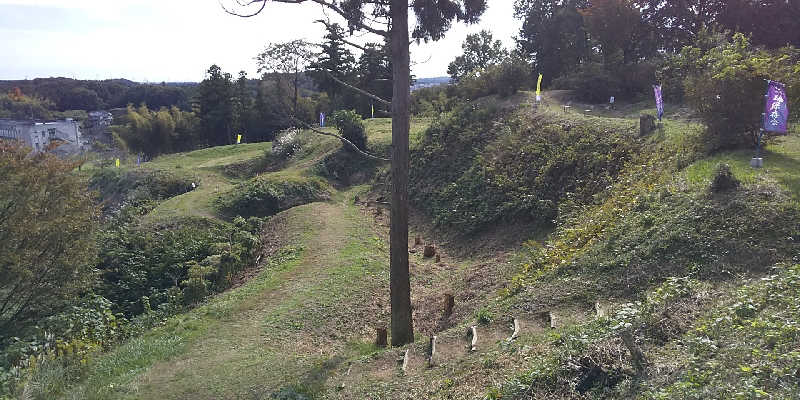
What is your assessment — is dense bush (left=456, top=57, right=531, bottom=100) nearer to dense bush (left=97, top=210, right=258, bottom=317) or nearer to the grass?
dense bush (left=97, top=210, right=258, bottom=317)

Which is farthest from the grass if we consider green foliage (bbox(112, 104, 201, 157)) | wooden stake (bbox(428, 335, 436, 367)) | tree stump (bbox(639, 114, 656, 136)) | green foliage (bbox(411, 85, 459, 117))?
green foliage (bbox(112, 104, 201, 157))

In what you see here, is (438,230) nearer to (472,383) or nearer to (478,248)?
(478,248)

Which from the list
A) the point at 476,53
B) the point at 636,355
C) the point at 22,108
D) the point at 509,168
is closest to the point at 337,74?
the point at 476,53

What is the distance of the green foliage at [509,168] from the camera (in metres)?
12.1

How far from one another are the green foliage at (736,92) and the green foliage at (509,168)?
224cm

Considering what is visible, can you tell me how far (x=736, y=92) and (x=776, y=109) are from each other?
0.93 m

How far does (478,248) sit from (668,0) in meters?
17.3

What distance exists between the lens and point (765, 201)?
7191 mm


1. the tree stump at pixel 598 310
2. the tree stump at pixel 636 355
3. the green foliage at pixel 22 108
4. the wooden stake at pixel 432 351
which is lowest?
the wooden stake at pixel 432 351

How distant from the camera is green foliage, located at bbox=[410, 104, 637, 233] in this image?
12.1 metres

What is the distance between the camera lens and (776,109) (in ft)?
27.6

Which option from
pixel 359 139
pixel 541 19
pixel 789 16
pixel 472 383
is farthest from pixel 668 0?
pixel 472 383

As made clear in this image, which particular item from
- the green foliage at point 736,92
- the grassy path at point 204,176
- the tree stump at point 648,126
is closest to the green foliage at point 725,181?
the green foliage at point 736,92

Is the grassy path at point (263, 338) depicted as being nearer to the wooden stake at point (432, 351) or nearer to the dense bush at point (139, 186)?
the wooden stake at point (432, 351)
